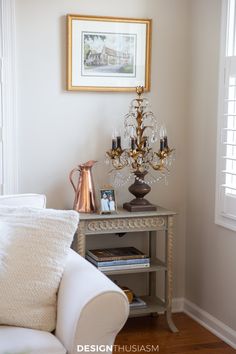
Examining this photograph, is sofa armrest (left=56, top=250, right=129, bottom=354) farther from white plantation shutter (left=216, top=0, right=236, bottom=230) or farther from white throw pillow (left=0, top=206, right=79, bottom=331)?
white plantation shutter (left=216, top=0, right=236, bottom=230)

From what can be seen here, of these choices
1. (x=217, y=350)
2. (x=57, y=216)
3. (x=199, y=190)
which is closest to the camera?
(x=57, y=216)

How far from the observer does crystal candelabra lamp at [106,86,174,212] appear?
11.5ft

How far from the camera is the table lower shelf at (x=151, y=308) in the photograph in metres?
3.50

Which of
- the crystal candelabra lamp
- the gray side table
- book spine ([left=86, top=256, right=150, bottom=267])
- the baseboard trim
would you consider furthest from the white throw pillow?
the baseboard trim

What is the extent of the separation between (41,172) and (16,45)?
0.78 metres

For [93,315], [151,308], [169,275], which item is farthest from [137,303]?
[93,315]

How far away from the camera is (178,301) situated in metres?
3.94

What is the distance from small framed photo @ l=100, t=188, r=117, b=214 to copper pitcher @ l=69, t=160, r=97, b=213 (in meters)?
0.08

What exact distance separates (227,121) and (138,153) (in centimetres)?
56

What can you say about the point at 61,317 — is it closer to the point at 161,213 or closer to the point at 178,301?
the point at 161,213

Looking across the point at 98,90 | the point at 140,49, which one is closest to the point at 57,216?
the point at 98,90

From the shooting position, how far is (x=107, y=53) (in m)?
3.60

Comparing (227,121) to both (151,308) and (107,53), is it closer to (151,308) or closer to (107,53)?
(107,53)

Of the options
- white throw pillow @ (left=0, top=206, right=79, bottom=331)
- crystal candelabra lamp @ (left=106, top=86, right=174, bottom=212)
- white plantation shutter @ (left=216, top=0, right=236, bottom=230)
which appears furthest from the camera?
crystal candelabra lamp @ (left=106, top=86, right=174, bottom=212)
